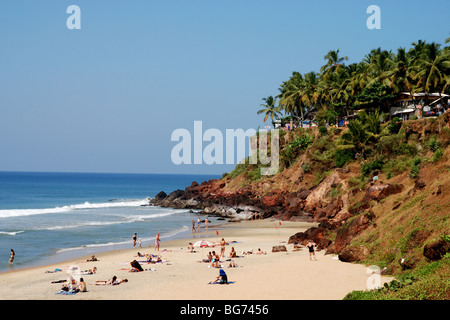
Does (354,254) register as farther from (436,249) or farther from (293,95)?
(293,95)

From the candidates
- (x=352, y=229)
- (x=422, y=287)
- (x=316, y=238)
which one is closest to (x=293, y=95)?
(x=316, y=238)

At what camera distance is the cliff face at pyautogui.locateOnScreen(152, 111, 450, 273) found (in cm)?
2152

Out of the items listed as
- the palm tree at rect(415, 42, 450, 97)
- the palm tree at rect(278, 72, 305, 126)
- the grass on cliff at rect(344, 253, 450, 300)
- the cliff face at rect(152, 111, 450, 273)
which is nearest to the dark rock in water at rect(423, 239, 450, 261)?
the cliff face at rect(152, 111, 450, 273)

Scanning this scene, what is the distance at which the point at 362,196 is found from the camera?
39781 millimetres

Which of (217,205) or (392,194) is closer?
(392,194)

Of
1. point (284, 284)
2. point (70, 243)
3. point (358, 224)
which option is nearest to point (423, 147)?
point (358, 224)

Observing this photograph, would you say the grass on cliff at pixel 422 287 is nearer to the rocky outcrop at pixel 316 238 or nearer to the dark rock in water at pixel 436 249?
the dark rock in water at pixel 436 249

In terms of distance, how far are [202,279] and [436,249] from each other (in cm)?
1045

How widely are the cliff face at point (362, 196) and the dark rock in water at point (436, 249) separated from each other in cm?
34

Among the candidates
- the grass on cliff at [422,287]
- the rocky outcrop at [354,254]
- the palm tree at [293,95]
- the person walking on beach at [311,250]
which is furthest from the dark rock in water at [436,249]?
the palm tree at [293,95]

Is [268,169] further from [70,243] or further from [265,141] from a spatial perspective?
[70,243]

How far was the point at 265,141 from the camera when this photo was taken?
7912 cm

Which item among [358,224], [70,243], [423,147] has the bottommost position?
[70,243]
